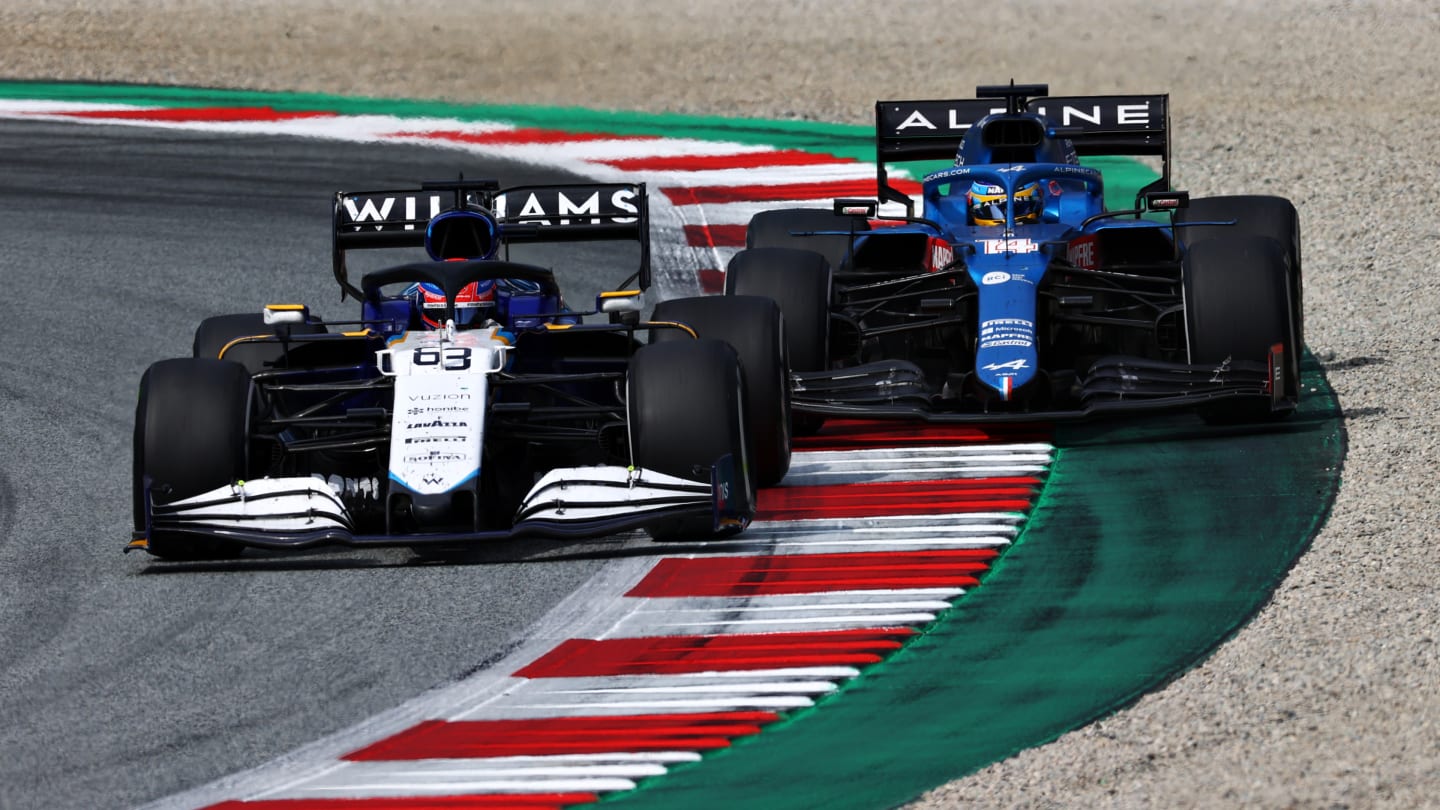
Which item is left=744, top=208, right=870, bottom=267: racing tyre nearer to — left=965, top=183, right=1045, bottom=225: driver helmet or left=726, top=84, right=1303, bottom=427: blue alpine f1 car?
left=726, top=84, right=1303, bottom=427: blue alpine f1 car

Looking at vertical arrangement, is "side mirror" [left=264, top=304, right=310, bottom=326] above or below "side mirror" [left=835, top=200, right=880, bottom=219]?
below

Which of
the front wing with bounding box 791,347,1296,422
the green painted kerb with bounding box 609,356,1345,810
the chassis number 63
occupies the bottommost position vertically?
the green painted kerb with bounding box 609,356,1345,810

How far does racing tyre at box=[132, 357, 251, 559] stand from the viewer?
1101 cm

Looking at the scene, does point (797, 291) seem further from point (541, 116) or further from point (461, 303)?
point (541, 116)

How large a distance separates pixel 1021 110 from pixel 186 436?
7335 millimetres

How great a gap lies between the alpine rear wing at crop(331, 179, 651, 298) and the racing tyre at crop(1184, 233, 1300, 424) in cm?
317

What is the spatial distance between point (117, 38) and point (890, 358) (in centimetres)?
1816

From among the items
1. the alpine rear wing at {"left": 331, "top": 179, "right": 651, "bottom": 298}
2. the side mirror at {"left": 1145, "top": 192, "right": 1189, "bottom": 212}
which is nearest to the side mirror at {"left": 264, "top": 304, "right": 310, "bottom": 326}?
the alpine rear wing at {"left": 331, "top": 179, "right": 651, "bottom": 298}

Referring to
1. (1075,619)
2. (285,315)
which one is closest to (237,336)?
(285,315)

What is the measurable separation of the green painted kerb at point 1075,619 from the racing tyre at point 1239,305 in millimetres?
511

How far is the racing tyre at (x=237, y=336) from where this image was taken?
13.0 m

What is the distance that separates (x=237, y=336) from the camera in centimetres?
1302

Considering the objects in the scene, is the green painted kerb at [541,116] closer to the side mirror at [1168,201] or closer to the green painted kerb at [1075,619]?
the side mirror at [1168,201]

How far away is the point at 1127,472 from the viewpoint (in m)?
13.0
